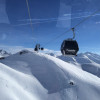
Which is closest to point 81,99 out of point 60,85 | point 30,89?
point 60,85

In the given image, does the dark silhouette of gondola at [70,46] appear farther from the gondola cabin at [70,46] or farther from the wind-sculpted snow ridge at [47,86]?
the wind-sculpted snow ridge at [47,86]

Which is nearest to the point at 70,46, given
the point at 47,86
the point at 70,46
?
the point at 70,46

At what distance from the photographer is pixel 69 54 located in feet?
36.6

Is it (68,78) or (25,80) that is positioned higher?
(25,80)

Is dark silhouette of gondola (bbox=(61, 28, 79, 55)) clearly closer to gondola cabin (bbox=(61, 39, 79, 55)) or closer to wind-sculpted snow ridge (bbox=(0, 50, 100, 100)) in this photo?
gondola cabin (bbox=(61, 39, 79, 55))

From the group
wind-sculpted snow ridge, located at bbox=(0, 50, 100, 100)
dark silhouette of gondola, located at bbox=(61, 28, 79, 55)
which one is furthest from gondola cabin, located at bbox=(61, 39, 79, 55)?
wind-sculpted snow ridge, located at bbox=(0, 50, 100, 100)

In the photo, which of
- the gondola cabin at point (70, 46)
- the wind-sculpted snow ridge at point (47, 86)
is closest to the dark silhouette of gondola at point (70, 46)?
the gondola cabin at point (70, 46)

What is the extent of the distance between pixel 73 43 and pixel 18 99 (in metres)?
7.19

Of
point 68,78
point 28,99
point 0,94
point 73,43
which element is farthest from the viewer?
point 73,43

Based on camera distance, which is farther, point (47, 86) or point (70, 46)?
point (70, 46)

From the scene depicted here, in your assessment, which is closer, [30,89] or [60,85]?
[30,89]

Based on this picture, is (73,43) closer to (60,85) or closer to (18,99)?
(60,85)

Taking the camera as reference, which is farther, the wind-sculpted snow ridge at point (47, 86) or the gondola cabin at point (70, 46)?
the gondola cabin at point (70, 46)

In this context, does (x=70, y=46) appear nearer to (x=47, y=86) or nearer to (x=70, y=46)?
(x=70, y=46)
